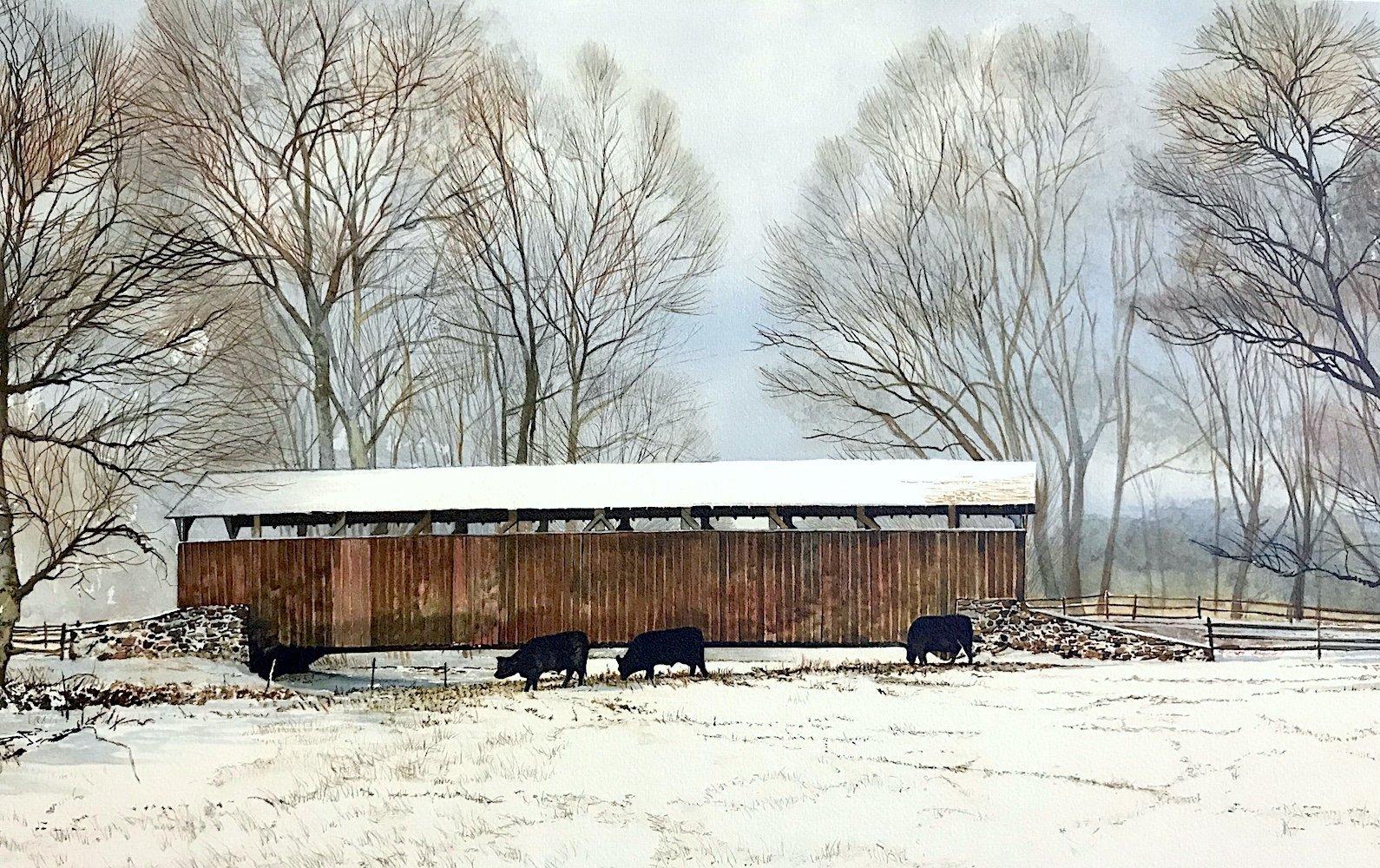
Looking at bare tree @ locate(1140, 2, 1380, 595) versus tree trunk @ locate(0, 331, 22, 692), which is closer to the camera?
tree trunk @ locate(0, 331, 22, 692)

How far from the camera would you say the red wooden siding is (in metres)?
5.58

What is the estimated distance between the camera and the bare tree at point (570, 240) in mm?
5328

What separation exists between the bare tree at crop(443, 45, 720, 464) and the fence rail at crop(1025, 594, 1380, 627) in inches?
94.4

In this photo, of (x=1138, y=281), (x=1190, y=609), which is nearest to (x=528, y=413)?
(x=1138, y=281)

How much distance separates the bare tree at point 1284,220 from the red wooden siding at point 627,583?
144 cm

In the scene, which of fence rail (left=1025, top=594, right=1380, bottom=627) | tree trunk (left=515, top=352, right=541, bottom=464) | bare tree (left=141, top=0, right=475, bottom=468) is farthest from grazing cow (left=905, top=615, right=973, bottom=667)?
bare tree (left=141, top=0, right=475, bottom=468)

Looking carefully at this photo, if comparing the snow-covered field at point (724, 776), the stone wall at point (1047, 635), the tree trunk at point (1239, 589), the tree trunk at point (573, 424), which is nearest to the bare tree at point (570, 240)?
the tree trunk at point (573, 424)

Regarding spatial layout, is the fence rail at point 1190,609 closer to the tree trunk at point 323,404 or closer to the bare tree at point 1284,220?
the bare tree at point 1284,220

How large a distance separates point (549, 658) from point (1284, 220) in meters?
4.36

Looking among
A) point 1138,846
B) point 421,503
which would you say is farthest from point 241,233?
point 1138,846

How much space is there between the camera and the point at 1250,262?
5.68 m

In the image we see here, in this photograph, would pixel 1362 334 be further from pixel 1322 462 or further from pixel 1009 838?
pixel 1009 838

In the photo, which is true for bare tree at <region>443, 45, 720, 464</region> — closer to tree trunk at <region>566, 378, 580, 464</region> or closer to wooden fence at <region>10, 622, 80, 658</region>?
tree trunk at <region>566, 378, 580, 464</region>

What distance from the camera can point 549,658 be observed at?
17.8 ft
